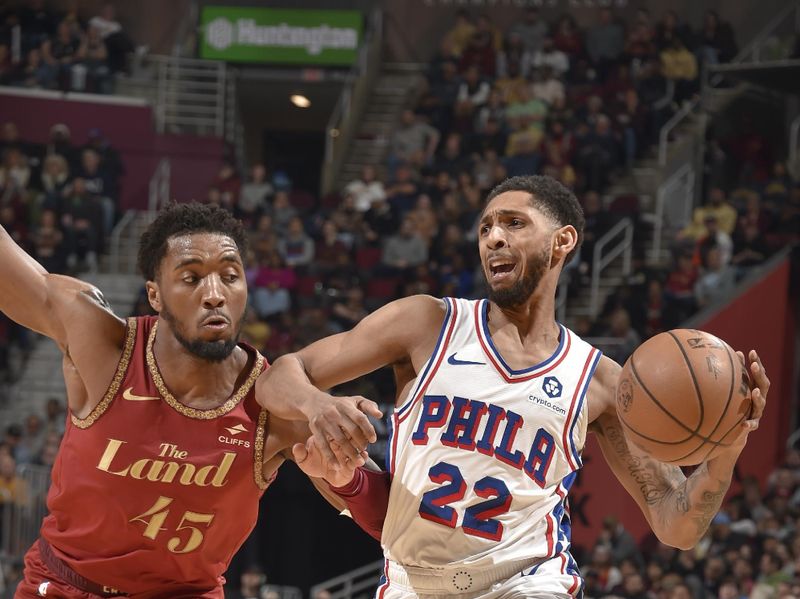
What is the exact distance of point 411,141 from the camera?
56.4 feet

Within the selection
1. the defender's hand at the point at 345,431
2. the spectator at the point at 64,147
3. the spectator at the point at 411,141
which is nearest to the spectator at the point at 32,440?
the spectator at the point at 64,147

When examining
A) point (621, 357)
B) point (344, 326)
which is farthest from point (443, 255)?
point (621, 357)

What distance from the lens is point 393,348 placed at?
14.7 feet

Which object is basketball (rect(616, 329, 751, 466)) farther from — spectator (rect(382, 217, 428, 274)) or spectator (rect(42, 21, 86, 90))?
spectator (rect(42, 21, 86, 90))

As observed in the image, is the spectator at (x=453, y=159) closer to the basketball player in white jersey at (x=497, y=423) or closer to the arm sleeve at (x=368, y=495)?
the basketball player in white jersey at (x=497, y=423)

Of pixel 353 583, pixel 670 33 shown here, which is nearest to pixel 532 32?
pixel 670 33

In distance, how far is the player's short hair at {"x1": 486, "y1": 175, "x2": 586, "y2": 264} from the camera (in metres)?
4.68

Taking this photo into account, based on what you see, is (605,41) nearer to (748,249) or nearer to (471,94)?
(471,94)

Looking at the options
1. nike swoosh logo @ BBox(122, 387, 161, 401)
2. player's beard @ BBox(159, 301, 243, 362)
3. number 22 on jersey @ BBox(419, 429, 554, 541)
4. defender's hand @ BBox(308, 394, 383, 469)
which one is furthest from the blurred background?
defender's hand @ BBox(308, 394, 383, 469)

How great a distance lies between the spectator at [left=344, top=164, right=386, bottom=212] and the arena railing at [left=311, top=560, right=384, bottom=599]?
15.2ft

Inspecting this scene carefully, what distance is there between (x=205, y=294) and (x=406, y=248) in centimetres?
991

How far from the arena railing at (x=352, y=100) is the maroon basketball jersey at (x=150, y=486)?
13933mm

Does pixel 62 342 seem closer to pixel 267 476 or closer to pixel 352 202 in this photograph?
pixel 267 476

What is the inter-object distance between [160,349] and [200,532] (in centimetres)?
70
